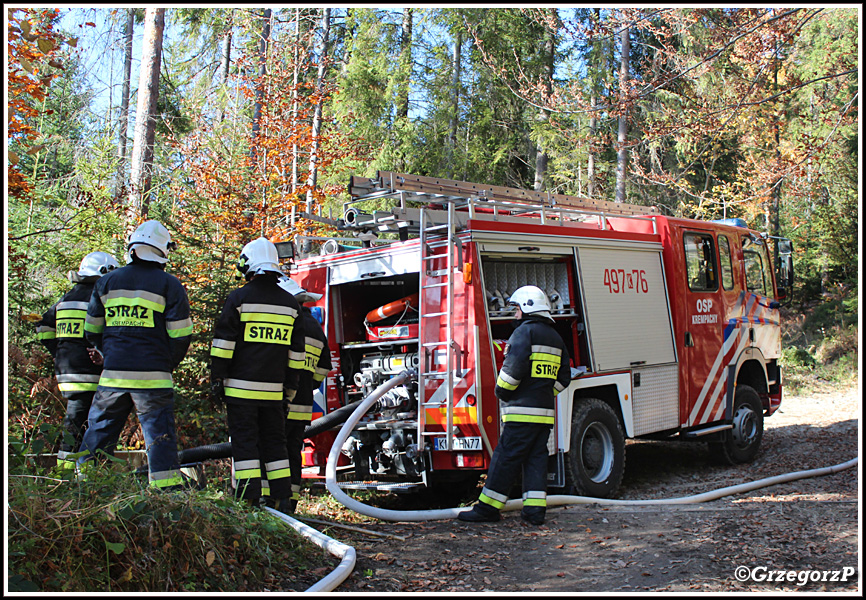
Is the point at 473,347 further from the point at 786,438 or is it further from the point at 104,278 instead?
the point at 786,438

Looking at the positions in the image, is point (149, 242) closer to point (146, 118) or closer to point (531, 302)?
point (531, 302)

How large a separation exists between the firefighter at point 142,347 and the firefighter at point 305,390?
1.04 metres

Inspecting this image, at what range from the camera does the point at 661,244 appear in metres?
7.80

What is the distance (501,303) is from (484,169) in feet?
37.4

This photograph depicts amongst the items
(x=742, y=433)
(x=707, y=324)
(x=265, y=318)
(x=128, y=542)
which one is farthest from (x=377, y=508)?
(x=742, y=433)

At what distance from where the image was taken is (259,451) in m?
5.35

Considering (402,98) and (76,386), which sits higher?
(402,98)

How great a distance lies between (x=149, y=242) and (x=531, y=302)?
9.56ft

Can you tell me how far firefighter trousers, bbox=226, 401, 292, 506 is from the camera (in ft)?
17.0

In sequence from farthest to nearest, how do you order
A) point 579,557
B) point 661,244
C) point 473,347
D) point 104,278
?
1. point 661,244
2. point 473,347
3. point 104,278
4. point 579,557

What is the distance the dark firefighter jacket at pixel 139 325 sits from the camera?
5055mm

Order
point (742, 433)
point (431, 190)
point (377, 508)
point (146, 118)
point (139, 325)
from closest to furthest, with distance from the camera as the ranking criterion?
1. point (139, 325)
2. point (377, 508)
3. point (431, 190)
4. point (742, 433)
5. point (146, 118)

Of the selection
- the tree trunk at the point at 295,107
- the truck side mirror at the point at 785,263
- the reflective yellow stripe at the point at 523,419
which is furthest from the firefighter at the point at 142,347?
the truck side mirror at the point at 785,263

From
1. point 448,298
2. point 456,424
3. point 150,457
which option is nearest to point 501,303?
point 448,298
